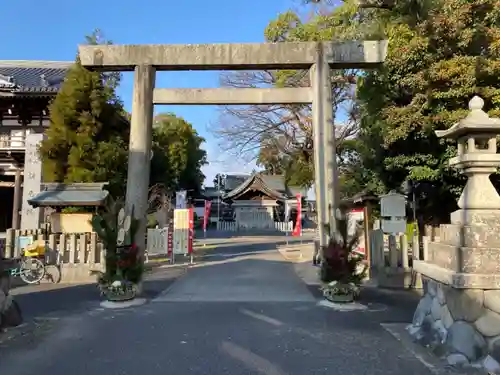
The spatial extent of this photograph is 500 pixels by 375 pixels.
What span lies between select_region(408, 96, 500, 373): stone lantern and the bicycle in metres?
9.50

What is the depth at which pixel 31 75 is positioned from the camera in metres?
23.9

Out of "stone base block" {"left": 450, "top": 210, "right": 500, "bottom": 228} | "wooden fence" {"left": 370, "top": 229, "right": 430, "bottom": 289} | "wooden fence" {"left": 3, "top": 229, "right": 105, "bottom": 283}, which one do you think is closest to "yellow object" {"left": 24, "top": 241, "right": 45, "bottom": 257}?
"wooden fence" {"left": 3, "top": 229, "right": 105, "bottom": 283}

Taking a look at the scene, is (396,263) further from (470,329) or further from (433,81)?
(470,329)

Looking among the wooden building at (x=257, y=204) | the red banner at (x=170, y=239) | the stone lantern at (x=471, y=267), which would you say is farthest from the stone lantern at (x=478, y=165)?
the wooden building at (x=257, y=204)

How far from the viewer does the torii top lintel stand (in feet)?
33.7

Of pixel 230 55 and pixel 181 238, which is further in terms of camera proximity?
pixel 181 238

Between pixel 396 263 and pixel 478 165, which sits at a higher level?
pixel 478 165

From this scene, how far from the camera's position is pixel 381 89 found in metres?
12.8

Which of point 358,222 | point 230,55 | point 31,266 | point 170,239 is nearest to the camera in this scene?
point 230,55

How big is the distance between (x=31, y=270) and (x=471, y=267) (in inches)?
409

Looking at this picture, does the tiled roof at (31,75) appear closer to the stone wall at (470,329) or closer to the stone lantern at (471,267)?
the stone lantern at (471,267)

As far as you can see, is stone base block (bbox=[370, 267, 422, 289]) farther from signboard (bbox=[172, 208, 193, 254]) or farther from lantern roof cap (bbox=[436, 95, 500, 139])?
signboard (bbox=[172, 208, 193, 254])

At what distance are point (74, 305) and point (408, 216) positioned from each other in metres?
11.0

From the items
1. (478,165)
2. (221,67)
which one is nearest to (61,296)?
(221,67)
